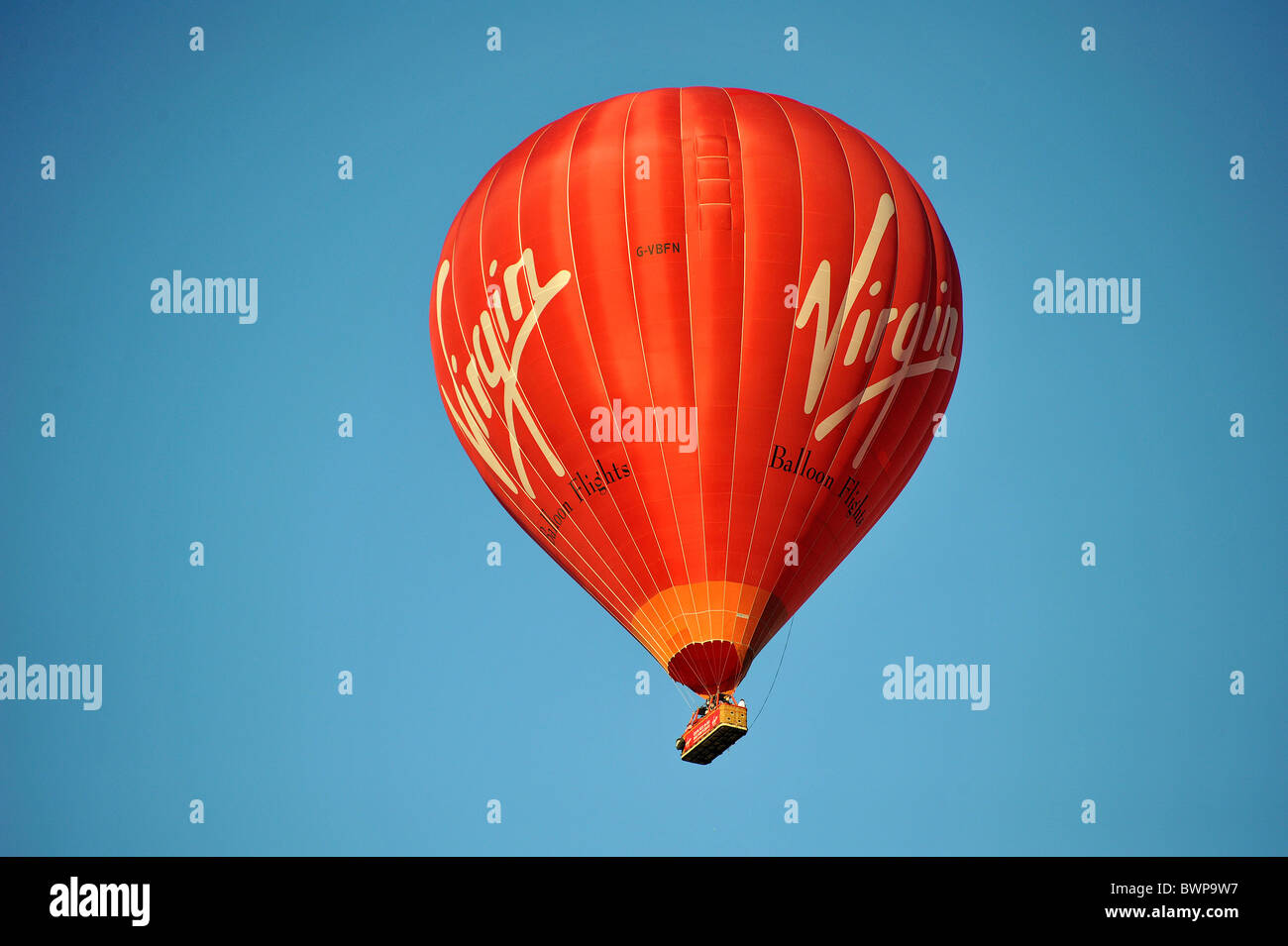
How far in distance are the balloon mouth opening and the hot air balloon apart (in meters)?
0.03

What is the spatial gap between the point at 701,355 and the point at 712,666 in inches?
178

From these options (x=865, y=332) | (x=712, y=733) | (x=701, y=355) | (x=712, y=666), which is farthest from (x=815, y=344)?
(x=712, y=733)

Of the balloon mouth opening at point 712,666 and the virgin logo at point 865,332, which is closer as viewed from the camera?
the balloon mouth opening at point 712,666

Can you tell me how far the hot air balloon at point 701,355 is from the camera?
31.2m

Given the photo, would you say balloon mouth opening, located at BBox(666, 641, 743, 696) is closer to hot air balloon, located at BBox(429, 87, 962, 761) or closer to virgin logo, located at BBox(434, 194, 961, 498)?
hot air balloon, located at BBox(429, 87, 962, 761)

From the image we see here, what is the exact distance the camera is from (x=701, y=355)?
3134cm

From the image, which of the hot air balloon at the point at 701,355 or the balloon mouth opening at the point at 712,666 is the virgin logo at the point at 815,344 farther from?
the balloon mouth opening at the point at 712,666

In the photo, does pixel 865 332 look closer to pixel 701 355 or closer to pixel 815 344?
pixel 815 344

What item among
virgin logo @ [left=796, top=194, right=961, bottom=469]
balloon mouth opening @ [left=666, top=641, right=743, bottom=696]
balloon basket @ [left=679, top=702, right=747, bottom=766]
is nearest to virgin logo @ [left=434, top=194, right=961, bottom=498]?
virgin logo @ [left=796, top=194, right=961, bottom=469]

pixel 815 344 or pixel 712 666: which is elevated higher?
pixel 815 344

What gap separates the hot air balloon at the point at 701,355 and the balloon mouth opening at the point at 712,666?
0.03 metres

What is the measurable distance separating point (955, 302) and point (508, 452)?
748cm

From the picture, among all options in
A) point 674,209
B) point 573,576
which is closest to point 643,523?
point 573,576

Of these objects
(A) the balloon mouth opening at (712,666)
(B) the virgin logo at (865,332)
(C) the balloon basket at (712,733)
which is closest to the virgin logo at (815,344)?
(B) the virgin logo at (865,332)
